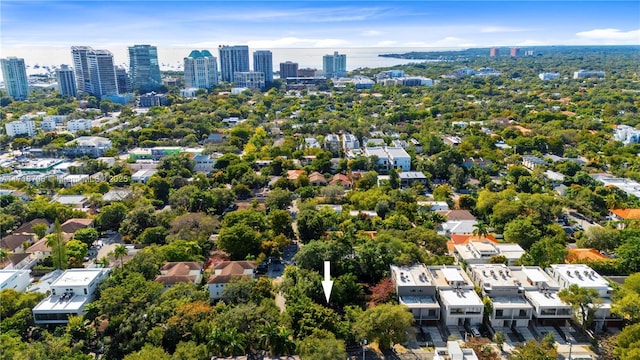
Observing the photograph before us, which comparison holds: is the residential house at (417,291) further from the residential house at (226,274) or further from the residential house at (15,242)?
the residential house at (15,242)

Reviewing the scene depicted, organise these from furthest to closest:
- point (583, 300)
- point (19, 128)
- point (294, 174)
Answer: point (19, 128) < point (294, 174) < point (583, 300)

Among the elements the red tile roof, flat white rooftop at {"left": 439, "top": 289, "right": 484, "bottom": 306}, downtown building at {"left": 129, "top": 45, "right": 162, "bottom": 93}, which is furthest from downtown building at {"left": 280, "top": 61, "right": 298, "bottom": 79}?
flat white rooftop at {"left": 439, "top": 289, "right": 484, "bottom": 306}

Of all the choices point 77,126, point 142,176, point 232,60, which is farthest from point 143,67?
point 142,176

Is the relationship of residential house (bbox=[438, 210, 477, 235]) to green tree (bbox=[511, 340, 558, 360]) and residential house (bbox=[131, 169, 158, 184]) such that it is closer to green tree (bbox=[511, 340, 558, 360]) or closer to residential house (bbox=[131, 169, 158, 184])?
green tree (bbox=[511, 340, 558, 360])

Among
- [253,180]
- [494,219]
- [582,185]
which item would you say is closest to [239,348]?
[494,219]

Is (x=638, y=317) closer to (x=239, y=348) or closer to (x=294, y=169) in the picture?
(x=239, y=348)

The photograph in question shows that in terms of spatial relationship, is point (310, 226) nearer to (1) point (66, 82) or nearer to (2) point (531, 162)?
(2) point (531, 162)
